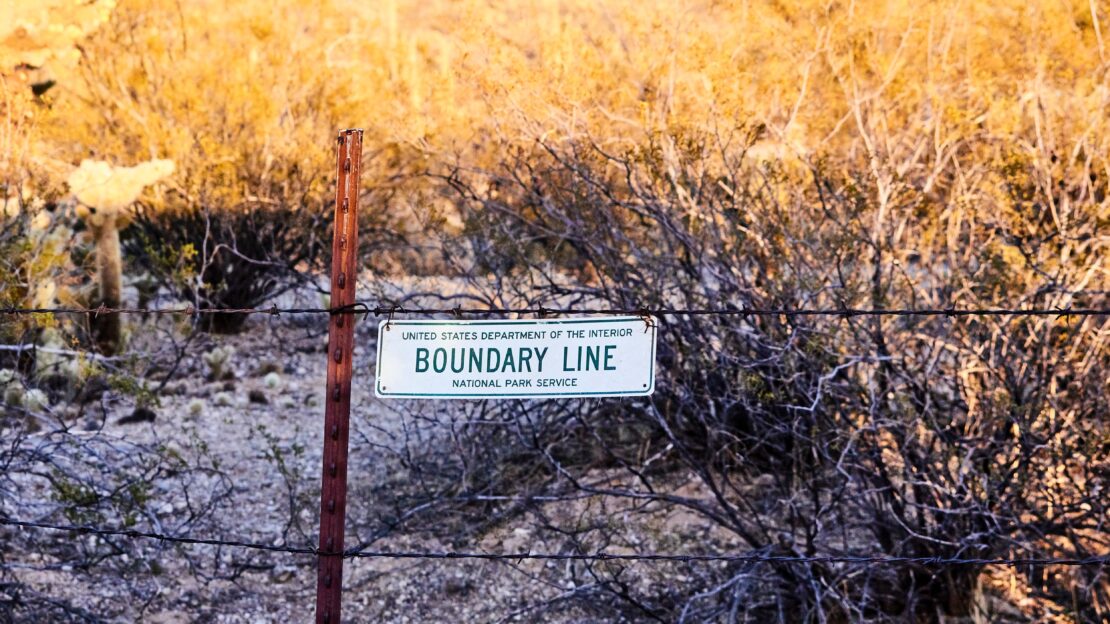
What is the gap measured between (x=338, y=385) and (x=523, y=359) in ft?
1.76

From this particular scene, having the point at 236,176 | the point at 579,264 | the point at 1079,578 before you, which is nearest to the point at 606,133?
the point at 579,264

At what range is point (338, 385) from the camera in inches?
153

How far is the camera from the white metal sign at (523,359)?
12.4ft

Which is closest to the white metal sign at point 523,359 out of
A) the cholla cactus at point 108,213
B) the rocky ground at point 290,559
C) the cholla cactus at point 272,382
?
the rocky ground at point 290,559

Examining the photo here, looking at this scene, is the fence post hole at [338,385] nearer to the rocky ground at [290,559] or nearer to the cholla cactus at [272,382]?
the rocky ground at [290,559]

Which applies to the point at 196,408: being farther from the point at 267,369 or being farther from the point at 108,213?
the point at 108,213

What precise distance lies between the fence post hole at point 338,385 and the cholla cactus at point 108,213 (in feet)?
20.7

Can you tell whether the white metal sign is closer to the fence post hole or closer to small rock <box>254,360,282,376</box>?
the fence post hole

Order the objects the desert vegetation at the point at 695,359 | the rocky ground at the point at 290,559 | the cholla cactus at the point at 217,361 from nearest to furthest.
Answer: the desert vegetation at the point at 695,359
the rocky ground at the point at 290,559
the cholla cactus at the point at 217,361

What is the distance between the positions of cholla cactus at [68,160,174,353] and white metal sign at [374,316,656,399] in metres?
6.48

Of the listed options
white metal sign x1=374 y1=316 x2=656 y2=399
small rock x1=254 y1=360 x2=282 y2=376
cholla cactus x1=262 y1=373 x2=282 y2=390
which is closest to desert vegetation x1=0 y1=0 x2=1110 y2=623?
cholla cactus x1=262 y1=373 x2=282 y2=390

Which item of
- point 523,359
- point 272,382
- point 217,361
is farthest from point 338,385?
point 217,361

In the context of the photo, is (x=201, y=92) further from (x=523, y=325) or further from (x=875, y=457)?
(x=523, y=325)

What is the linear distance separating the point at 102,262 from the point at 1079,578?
703cm
